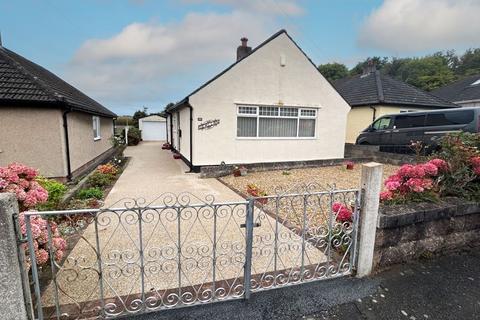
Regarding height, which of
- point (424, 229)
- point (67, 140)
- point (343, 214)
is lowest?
point (424, 229)

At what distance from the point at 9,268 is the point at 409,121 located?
13.8 metres

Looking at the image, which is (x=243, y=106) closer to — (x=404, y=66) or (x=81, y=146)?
(x=81, y=146)

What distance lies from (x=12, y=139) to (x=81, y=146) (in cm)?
235

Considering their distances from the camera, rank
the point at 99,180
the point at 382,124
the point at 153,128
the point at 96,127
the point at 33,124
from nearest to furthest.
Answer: the point at 33,124 < the point at 99,180 < the point at 382,124 < the point at 96,127 < the point at 153,128

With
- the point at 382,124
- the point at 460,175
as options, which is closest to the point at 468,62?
the point at 382,124

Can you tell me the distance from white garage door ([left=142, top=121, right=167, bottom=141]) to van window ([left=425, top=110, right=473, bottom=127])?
25342mm

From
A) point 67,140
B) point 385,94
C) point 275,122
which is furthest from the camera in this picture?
point 385,94

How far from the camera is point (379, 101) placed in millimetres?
14609

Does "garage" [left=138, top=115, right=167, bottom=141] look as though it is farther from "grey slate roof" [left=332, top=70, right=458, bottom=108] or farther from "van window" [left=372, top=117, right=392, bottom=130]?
"van window" [left=372, top=117, right=392, bottom=130]

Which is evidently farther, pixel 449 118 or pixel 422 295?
pixel 449 118

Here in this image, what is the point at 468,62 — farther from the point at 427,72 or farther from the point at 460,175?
the point at 460,175

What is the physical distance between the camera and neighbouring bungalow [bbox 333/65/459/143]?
14977 mm

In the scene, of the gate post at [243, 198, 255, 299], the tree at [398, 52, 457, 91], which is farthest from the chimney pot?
the tree at [398, 52, 457, 91]

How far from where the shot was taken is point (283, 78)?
34.7ft
